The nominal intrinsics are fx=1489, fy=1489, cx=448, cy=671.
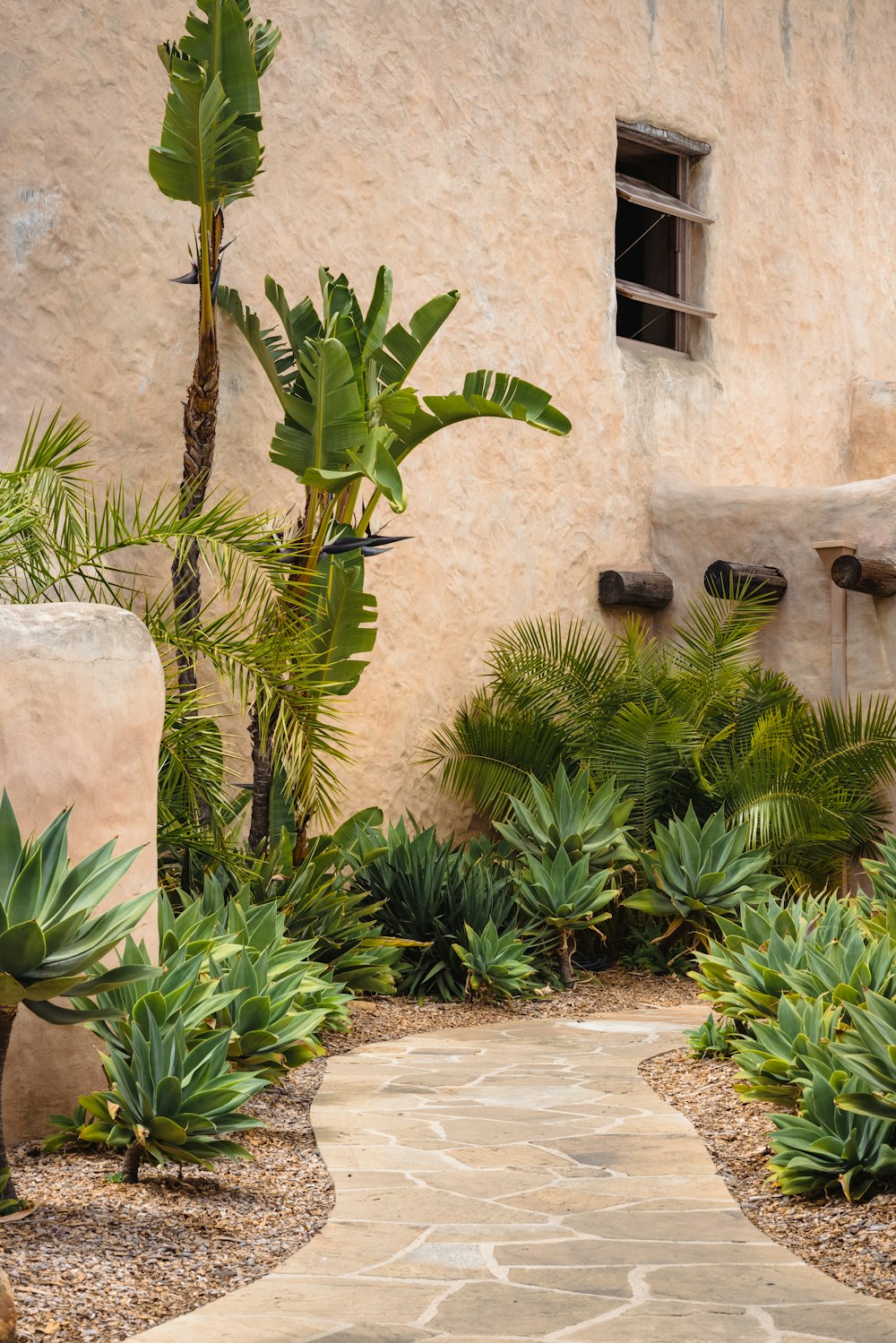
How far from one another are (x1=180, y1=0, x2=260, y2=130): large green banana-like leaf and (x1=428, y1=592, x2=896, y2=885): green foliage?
172 inches

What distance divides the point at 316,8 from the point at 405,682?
4601 millimetres

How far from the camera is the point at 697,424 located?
12734 mm

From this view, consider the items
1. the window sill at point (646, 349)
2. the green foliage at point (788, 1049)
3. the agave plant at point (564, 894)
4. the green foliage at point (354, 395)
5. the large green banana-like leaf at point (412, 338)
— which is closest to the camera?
the green foliage at point (788, 1049)

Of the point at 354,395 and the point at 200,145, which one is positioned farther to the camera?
the point at 354,395

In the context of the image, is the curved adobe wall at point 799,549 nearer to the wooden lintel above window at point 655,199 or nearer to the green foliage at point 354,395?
the wooden lintel above window at point 655,199

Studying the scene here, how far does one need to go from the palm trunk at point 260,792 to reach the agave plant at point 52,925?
12.5 ft

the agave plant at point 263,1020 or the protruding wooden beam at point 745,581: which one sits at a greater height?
the protruding wooden beam at point 745,581

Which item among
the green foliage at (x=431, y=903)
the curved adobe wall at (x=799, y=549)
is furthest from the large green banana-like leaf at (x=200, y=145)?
the curved adobe wall at (x=799, y=549)

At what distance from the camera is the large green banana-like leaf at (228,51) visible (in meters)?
7.90

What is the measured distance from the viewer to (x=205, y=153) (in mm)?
7734

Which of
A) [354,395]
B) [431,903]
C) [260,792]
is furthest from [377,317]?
[431,903]

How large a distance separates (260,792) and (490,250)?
498 cm

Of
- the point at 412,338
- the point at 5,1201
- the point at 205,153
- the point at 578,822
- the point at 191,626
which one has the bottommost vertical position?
the point at 5,1201

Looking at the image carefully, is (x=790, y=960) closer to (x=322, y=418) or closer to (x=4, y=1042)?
(x=4, y=1042)
